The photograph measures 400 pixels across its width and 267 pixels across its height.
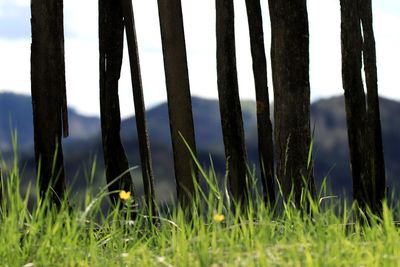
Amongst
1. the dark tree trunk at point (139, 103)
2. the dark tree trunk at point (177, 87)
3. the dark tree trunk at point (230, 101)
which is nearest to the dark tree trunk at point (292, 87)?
the dark tree trunk at point (230, 101)

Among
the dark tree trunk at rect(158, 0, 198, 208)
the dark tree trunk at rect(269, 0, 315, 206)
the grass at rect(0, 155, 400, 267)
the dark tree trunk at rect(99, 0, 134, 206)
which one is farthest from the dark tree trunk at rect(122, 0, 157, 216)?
the grass at rect(0, 155, 400, 267)

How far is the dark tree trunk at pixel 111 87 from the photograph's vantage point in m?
4.78

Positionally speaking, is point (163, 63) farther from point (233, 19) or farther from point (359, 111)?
point (359, 111)

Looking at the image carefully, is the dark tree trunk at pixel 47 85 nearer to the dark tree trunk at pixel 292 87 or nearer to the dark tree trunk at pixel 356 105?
the dark tree trunk at pixel 292 87

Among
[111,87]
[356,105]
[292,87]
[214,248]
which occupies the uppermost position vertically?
[111,87]

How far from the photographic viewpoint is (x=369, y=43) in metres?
5.18

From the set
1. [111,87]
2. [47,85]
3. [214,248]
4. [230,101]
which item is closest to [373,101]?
[230,101]

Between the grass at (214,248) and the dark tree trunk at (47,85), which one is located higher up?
the dark tree trunk at (47,85)

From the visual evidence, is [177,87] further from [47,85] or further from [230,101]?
[47,85]

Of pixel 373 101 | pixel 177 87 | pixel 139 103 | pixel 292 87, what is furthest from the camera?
pixel 373 101

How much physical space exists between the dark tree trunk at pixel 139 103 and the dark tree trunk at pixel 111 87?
4.0 inches

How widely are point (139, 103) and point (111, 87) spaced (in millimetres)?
219

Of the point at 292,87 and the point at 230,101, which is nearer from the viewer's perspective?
the point at 292,87

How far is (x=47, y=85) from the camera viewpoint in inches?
177
